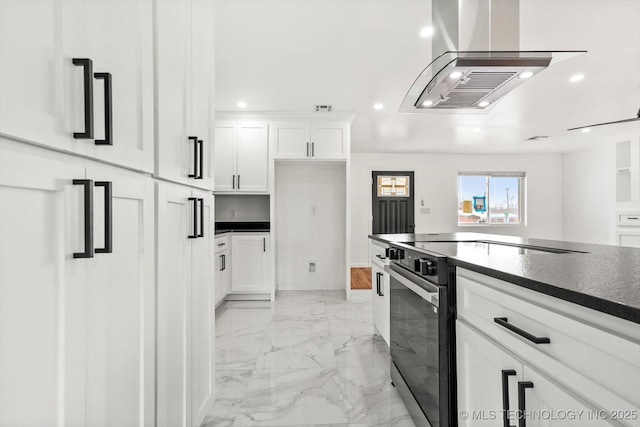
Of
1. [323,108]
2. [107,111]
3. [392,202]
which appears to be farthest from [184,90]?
[392,202]

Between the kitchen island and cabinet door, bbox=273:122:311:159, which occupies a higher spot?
cabinet door, bbox=273:122:311:159

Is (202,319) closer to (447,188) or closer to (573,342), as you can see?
(573,342)

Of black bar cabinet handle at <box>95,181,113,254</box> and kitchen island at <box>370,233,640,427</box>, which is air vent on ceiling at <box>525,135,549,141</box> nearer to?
kitchen island at <box>370,233,640,427</box>

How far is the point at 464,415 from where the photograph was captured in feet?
4.11

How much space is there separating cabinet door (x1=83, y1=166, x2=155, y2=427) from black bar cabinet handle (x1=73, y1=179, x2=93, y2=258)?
0.06 metres

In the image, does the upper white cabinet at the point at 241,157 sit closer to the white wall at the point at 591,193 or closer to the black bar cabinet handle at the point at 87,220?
the black bar cabinet handle at the point at 87,220

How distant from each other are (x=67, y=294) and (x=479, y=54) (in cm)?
189

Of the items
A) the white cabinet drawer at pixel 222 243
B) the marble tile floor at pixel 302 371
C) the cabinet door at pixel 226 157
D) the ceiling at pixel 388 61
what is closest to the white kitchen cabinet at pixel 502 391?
the marble tile floor at pixel 302 371

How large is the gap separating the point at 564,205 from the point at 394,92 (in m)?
6.84

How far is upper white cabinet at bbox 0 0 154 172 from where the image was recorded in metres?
0.57

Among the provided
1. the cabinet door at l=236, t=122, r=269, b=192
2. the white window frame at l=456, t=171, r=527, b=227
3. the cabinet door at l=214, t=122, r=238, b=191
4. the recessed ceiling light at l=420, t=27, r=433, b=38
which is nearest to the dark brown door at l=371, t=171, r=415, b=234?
the white window frame at l=456, t=171, r=527, b=227

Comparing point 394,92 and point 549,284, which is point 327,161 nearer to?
point 394,92

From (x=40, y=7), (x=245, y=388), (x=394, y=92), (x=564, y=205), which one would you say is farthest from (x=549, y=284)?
(x=564, y=205)

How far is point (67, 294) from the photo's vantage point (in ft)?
2.31
